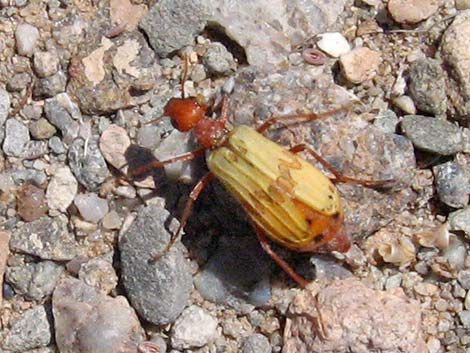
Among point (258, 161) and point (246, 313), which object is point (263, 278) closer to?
point (246, 313)

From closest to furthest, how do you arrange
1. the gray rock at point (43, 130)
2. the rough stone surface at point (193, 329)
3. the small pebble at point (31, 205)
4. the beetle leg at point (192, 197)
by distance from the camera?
the beetle leg at point (192, 197) → the rough stone surface at point (193, 329) → the small pebble at point (31, 205) → the gray rock at point (43, 130)

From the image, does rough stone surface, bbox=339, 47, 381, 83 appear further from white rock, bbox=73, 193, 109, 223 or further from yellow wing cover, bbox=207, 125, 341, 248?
white rock, bbox=73, 193, 109, 223

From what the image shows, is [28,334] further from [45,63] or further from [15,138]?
[45,63]

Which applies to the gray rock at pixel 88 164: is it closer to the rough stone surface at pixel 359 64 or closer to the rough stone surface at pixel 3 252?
the rough stone surface at pixel 3 252

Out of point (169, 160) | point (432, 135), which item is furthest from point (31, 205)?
point (432, 135)

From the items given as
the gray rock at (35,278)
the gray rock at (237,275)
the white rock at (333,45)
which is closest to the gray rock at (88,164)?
the gray rock at (35,278)

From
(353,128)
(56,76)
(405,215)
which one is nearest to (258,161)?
(353,128)
